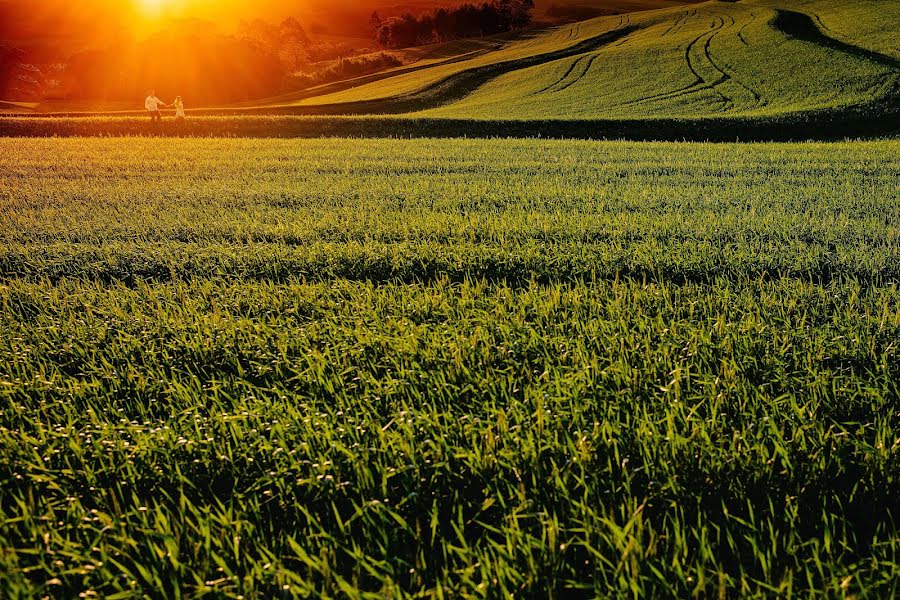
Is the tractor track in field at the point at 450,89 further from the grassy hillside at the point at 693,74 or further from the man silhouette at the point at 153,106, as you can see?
the man silhouette at the point at 153,106

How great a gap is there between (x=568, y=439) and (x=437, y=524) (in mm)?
687

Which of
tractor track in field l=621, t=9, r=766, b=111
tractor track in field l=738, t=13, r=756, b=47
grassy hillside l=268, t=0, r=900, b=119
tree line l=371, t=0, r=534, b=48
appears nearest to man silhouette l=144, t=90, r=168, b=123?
grassy hillside l=268, t=0, r=900, b=119

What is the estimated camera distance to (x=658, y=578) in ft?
5.61

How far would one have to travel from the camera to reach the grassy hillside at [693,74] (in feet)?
93.5

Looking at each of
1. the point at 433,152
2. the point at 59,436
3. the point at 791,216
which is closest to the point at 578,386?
the point at 59,436

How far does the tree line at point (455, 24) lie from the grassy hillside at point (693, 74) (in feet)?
141

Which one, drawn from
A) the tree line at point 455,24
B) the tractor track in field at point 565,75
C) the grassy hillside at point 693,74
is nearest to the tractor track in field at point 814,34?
the grassy hillside at point 693,74

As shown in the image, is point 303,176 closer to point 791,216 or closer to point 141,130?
point 791,216

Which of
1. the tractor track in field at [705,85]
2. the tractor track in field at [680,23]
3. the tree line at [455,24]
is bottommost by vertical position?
the tractor track in field at [705,85]

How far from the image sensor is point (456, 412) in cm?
277

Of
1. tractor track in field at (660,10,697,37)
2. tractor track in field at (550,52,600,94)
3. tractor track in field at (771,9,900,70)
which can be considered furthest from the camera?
tractor track in field at (660,10,697,37)

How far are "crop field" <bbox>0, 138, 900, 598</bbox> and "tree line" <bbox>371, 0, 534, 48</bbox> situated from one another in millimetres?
98896

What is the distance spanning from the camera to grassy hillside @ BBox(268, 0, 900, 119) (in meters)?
28.5

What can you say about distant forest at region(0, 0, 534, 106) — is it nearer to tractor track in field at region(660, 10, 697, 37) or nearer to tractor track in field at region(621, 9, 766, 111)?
tractor track in field at region(660, 10, 697, 37)
